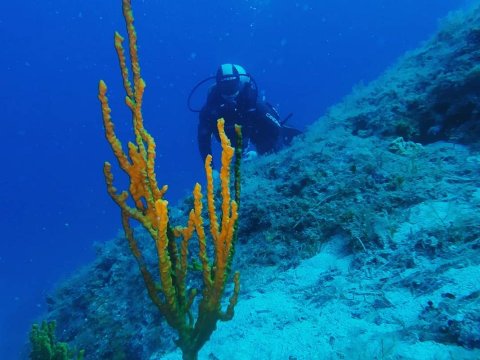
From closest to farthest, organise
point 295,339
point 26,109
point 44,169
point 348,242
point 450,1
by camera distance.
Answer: point 295,339, point 348,242, point 450,1, point 44,169, point 26,109

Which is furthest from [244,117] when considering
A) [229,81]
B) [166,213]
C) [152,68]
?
[152,68]

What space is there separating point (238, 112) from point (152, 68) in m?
134

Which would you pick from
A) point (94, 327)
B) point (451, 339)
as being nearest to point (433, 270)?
point (451, 339)

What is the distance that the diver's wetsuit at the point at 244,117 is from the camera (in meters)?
8.10

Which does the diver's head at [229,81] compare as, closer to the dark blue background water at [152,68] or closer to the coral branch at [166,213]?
the coral branch at [166,213]

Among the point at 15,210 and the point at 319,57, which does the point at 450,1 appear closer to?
the point at 319,57

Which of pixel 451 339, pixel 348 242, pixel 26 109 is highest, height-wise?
pixel 26 109

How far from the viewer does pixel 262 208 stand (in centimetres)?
389

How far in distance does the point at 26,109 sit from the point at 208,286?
5297 inches

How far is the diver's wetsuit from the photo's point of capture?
810 cm

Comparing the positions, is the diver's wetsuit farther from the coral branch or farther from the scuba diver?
the coral branch

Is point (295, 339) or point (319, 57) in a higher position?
point (319, 57)

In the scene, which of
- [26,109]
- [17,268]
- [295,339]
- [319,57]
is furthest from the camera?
[26,109]

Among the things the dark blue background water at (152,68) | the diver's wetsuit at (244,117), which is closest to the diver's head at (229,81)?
the diver's wetsuit at (244,117)
